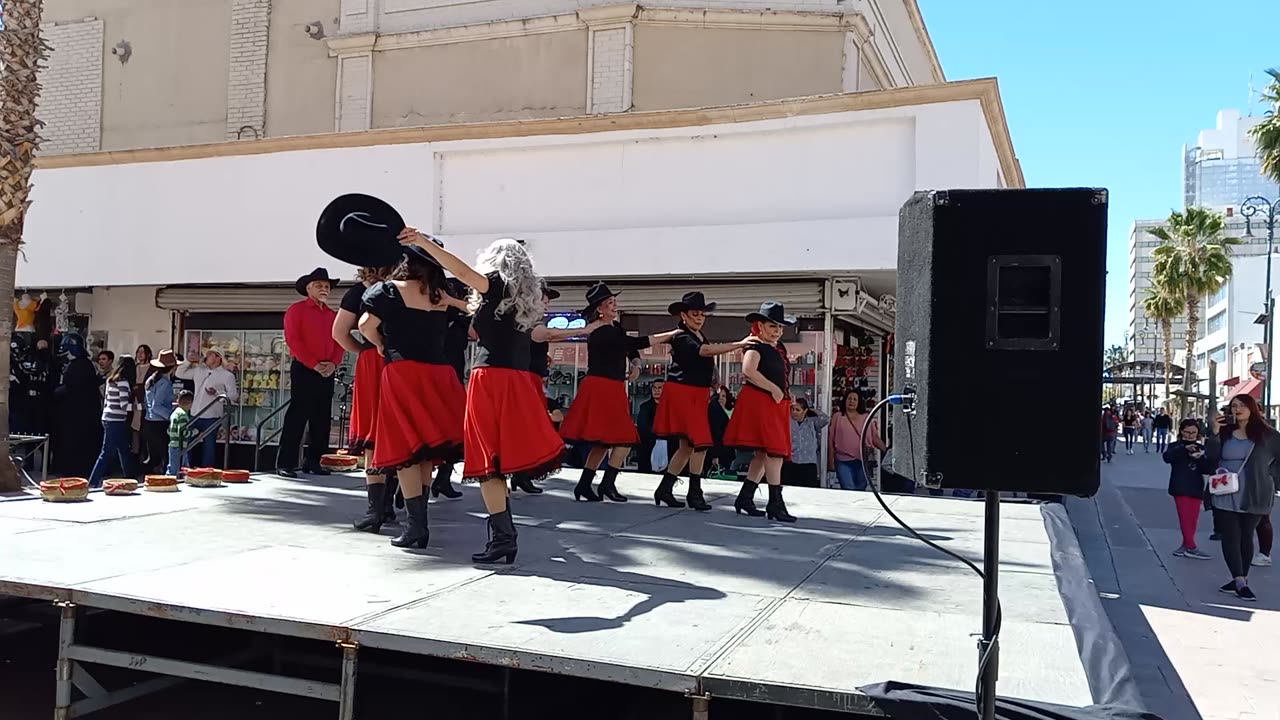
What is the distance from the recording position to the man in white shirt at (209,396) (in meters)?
11.0

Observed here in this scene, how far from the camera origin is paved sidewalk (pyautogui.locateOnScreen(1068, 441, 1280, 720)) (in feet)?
19.2

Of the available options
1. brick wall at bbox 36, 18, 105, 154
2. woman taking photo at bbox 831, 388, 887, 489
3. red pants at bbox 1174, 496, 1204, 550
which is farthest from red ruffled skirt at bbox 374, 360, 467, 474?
brick wall at bbox 36, 18, 105, 154

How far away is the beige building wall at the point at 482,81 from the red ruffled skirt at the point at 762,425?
461 inches

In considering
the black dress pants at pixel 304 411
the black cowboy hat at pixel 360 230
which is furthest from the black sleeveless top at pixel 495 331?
the black dress pants at pixel 304 411

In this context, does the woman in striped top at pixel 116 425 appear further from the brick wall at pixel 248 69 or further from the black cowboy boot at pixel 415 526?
the brick wall at pixel 248 69

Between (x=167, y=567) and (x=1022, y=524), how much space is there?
601cm

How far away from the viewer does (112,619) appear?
19.2 feet

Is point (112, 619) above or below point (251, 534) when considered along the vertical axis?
below

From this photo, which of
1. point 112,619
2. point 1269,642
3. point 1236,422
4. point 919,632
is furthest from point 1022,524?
point 112,619

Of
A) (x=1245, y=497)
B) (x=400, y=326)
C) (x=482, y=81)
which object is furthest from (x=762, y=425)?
(x=482, y=81)

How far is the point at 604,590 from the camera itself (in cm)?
457

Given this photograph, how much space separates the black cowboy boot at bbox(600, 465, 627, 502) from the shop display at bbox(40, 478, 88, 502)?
3818mm

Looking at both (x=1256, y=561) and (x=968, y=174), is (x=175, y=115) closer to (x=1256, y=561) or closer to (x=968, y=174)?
(x=968, y=174)

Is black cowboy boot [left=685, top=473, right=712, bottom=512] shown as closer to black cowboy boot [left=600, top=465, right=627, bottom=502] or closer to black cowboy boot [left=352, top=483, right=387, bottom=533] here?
black cowboy boot [left=600, top=465, right=627, bottom=502]
